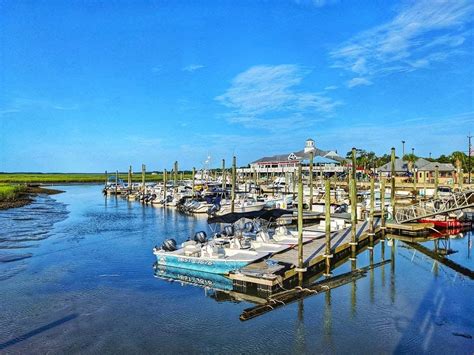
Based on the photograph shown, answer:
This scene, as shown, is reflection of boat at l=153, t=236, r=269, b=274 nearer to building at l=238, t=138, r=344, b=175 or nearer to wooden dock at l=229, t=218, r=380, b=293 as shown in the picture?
wooden dock at l=229, t=218, r=380, b=293

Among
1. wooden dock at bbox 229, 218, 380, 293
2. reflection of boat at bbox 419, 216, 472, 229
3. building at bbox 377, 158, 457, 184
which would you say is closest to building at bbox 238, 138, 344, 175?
building at bbox 377, 158, 457, 184

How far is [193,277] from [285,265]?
196 inches

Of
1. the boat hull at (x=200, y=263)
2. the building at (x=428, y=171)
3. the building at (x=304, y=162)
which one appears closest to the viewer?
the boat hull at (x=200, y=263)

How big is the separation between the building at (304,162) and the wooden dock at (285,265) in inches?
2030

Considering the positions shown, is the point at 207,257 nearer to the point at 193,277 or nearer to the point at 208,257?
the point at 208,257

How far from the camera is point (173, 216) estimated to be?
167ft

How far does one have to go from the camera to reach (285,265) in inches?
789

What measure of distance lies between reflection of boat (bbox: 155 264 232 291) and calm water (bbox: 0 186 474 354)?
655 mm

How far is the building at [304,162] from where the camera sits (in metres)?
81.7

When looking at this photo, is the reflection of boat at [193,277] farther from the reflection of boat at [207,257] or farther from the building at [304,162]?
the building at [304,162]

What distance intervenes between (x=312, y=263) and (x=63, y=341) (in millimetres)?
12487

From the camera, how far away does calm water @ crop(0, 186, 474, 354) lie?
44.8 feet

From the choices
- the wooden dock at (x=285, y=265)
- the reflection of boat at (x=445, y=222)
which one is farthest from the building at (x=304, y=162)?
the wooden dock at (x=285, y=265)

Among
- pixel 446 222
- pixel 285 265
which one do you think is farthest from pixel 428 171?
pixel 285 265
